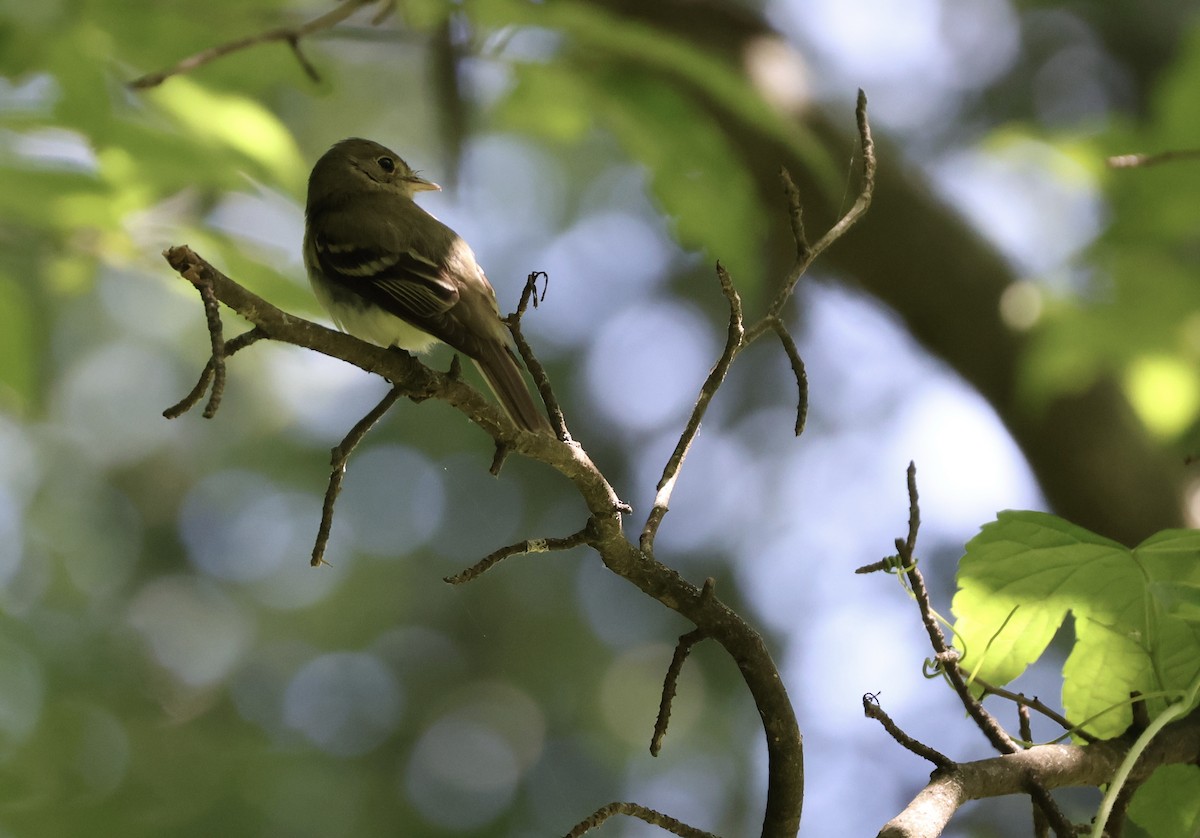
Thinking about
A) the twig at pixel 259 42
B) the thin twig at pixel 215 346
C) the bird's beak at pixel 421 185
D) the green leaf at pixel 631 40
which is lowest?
the bird's beak at pixel 421 185

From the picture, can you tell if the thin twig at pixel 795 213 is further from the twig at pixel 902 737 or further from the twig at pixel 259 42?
the twig at pixel 259 42

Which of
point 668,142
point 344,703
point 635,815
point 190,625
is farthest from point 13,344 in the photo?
point 190,625

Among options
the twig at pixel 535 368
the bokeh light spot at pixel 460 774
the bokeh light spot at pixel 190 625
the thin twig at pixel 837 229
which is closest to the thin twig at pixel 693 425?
the thin twig at pixel 837 229

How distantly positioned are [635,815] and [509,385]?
40.1 inches

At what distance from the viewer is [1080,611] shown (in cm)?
159

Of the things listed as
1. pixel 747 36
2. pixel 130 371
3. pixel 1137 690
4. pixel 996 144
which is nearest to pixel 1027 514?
pixel 1137 690

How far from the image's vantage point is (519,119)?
281 centimetres

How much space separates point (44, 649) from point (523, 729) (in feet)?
8.72

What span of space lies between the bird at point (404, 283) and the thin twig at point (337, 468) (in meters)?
0.50

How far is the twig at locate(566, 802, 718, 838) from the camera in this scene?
1298 mm

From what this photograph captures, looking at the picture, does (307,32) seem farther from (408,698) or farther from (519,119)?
(408,698)

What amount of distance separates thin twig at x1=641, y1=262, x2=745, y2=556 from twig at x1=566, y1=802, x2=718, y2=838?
0.32 m

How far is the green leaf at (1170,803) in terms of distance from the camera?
1.67 m

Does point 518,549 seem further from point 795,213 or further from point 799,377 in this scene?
point 795,213
